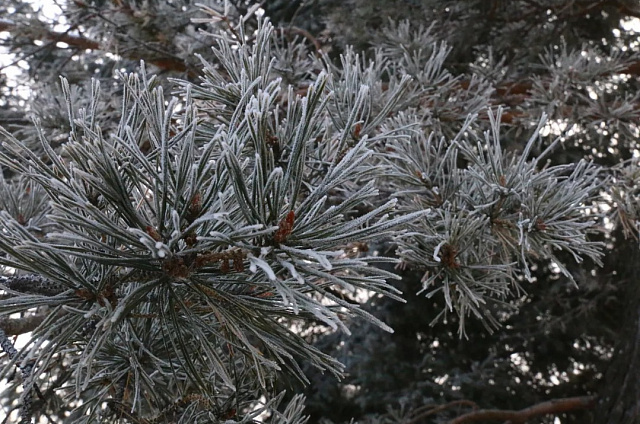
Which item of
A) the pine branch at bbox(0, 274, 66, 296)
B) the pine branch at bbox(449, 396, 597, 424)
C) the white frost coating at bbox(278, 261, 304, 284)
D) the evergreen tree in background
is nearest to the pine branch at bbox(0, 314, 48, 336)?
the evergreen tree in background

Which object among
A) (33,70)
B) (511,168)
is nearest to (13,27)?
→ (33,70)

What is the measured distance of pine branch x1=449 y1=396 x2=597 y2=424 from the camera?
1.74 meters

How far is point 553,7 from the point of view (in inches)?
76.2

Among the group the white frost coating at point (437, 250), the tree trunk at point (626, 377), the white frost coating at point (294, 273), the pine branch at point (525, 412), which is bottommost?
the pine branch at point (525, 412)

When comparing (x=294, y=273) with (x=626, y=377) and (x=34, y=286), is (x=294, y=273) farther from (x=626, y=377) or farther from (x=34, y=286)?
(x=626, y=377)

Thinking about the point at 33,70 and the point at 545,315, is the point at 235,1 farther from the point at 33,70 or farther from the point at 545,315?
the point at 545,315

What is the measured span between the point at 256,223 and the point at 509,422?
5.02 feet

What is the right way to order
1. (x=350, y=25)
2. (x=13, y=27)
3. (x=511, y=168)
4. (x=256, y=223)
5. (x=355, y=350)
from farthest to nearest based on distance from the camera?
(x=355, y=350) → (x=350, y=25) → (x=13, y=27) → (x=511, y=168) → (x=256, y=223)

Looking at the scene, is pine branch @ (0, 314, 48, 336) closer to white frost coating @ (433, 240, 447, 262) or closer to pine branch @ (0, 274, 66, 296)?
pine branch @ (0, 274, 66, 296)

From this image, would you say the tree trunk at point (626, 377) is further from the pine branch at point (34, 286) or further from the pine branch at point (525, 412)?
the pine branch at point (34, 286)

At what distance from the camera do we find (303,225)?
50 cm

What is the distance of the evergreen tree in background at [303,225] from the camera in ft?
1.61

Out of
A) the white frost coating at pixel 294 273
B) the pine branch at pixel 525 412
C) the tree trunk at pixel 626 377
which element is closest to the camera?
the white frost coating at pixel 294 273

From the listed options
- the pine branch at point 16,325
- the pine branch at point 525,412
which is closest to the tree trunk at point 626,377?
the pine branch at point 525,412
